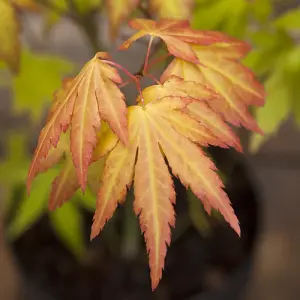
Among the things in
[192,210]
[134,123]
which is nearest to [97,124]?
[134,123]

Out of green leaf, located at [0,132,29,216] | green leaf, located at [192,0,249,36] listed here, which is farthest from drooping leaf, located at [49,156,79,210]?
green leaf, located at [0,132,29,216]

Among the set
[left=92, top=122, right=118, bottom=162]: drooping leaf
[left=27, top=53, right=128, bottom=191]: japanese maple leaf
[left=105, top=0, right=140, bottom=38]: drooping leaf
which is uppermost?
[left=105, top=0, right=140, bottom=38]: drooping leaf

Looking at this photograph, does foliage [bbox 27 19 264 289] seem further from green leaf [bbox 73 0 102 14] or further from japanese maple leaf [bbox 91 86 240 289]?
green leaf [bbox 73 0 102 14]

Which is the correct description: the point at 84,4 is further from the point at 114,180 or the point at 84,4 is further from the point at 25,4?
the point at 114,180

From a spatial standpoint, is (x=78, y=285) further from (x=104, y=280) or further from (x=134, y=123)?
(x=134, y=123)

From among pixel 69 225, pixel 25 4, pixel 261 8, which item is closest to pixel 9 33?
pixel 25 4

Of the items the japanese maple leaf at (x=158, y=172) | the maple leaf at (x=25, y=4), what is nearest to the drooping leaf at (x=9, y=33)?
the maple leaf at (x=25, y=4)

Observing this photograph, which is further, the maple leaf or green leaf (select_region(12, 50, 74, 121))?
green leaf (select_region(12, 50, 74, 121))
